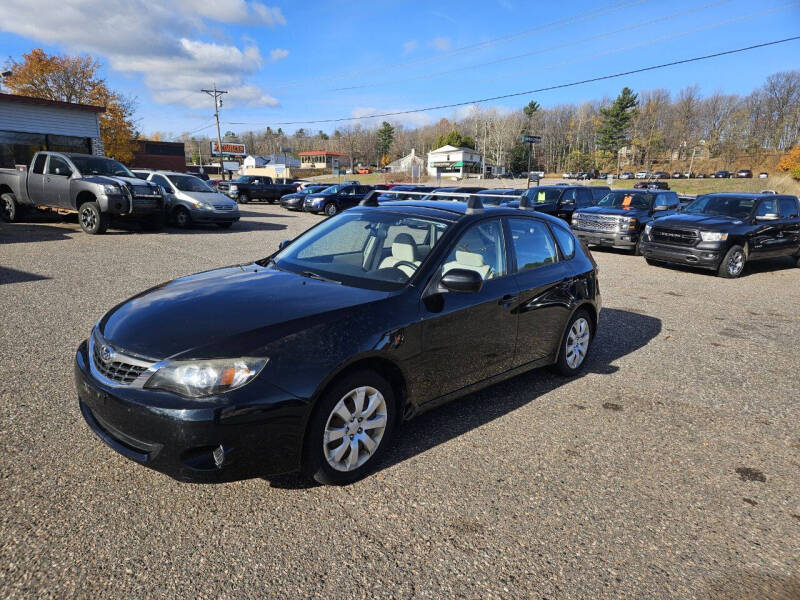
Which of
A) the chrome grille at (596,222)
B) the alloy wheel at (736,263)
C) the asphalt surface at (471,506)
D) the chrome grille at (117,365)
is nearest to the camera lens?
the asphalt surface at (471,506)

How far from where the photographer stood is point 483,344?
3.73m

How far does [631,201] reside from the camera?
15188 millimetres

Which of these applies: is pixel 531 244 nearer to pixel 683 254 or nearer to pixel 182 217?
pixel 683 254

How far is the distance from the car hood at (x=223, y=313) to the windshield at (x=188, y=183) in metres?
14.4

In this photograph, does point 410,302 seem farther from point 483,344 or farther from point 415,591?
point 415,591

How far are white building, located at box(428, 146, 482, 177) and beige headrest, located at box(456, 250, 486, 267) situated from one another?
353ft

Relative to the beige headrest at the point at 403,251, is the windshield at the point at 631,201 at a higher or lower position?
higher

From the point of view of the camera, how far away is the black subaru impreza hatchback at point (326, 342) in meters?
2.49

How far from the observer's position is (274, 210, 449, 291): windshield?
354 centimetres

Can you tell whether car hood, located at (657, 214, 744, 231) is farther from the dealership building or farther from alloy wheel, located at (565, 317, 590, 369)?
the dealership building

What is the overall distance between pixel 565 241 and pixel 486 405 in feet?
6.04

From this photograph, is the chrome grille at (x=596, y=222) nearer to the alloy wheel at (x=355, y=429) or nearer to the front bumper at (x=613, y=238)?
the front bumper at (x=613, y=238)

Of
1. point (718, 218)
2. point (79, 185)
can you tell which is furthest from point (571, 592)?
point (79, 185)

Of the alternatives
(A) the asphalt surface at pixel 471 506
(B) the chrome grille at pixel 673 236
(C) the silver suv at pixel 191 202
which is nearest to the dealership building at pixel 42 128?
(C) the silver suv at pixel 191 202
